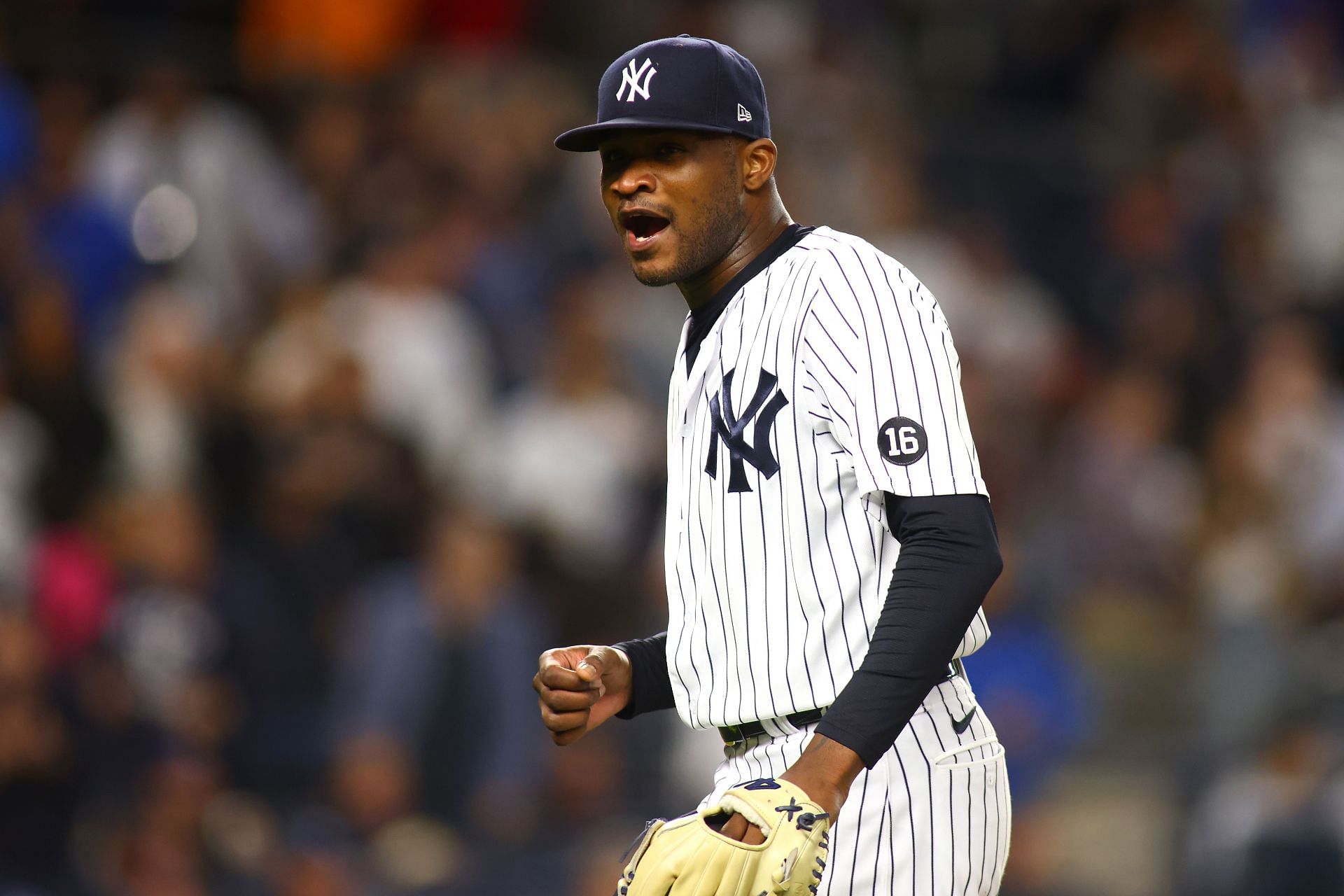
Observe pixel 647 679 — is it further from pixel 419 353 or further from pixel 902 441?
pixel 419 353

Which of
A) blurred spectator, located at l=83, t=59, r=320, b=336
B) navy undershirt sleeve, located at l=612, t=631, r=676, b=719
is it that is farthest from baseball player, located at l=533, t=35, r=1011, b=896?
blurred spectator, located at l=83, t=59, r=320, b=336

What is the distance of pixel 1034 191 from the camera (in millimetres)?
9531

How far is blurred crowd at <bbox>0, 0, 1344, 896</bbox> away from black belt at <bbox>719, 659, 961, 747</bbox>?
353 cm

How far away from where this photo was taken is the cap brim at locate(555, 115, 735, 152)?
102 inches

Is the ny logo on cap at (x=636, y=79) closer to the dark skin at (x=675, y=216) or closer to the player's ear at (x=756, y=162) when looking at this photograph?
the dark skin at (x=675, y=216)

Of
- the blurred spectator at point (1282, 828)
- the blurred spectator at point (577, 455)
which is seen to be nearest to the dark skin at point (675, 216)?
the blurred spectator at point (577, 455)

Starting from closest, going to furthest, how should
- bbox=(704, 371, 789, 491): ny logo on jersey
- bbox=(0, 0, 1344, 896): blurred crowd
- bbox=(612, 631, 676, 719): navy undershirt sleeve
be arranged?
bbox=(704, 371, 789, 491): ny logo on jersey → bbox=(612, 631, 676, 719): navy undershirt sleeve → bbox=(0, 0, 1344, 896): blurred crowd

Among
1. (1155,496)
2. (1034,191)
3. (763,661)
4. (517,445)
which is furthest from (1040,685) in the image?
(763,661)

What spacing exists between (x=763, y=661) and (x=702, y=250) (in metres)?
0.61

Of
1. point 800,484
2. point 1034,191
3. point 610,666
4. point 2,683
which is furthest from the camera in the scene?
point 1034,191

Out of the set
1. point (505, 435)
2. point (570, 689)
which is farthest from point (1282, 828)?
point (570, 689)

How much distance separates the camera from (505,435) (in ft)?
24.4

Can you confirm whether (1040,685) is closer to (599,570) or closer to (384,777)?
(599,570)

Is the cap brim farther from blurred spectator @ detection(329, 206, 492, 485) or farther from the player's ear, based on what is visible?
blurred spectator @ detection(329, 206, 492, 485)
